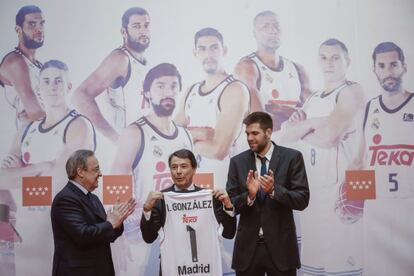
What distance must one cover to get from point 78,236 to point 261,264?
1.18 metres

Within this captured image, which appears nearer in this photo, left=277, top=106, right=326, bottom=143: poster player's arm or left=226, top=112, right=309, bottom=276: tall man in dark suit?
left=226, top=112, right=309, bottom=276: tall man in dark suit

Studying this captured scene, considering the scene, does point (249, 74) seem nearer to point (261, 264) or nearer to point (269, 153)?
point (269, 153)

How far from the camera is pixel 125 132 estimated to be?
12.8 feet

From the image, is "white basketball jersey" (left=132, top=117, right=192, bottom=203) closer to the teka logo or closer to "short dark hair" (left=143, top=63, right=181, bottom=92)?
"short dark hair" (left=143, top=63, right=181, bottom=92)

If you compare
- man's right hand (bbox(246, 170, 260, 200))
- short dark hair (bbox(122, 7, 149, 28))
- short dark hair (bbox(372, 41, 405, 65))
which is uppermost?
short dark hair (bbox(122, 7, 149, 28))

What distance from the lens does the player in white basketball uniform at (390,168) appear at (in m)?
3.89

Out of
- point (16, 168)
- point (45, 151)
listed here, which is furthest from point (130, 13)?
point (16, 168)

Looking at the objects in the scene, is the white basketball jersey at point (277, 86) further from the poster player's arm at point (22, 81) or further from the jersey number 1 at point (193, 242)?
the poster player's arm at point (22, 81)

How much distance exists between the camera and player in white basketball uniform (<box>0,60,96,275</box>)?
390 cm

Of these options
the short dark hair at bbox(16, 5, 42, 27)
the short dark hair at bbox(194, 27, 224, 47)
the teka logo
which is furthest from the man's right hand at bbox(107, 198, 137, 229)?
the teka logo

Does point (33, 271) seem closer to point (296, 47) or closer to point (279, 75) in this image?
point (279, 75)

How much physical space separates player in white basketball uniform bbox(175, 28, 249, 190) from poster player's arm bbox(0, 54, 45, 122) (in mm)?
1220

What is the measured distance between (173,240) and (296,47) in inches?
76.3

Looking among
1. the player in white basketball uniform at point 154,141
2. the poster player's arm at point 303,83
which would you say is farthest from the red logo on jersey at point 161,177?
the poster player's arm at point 303,83
